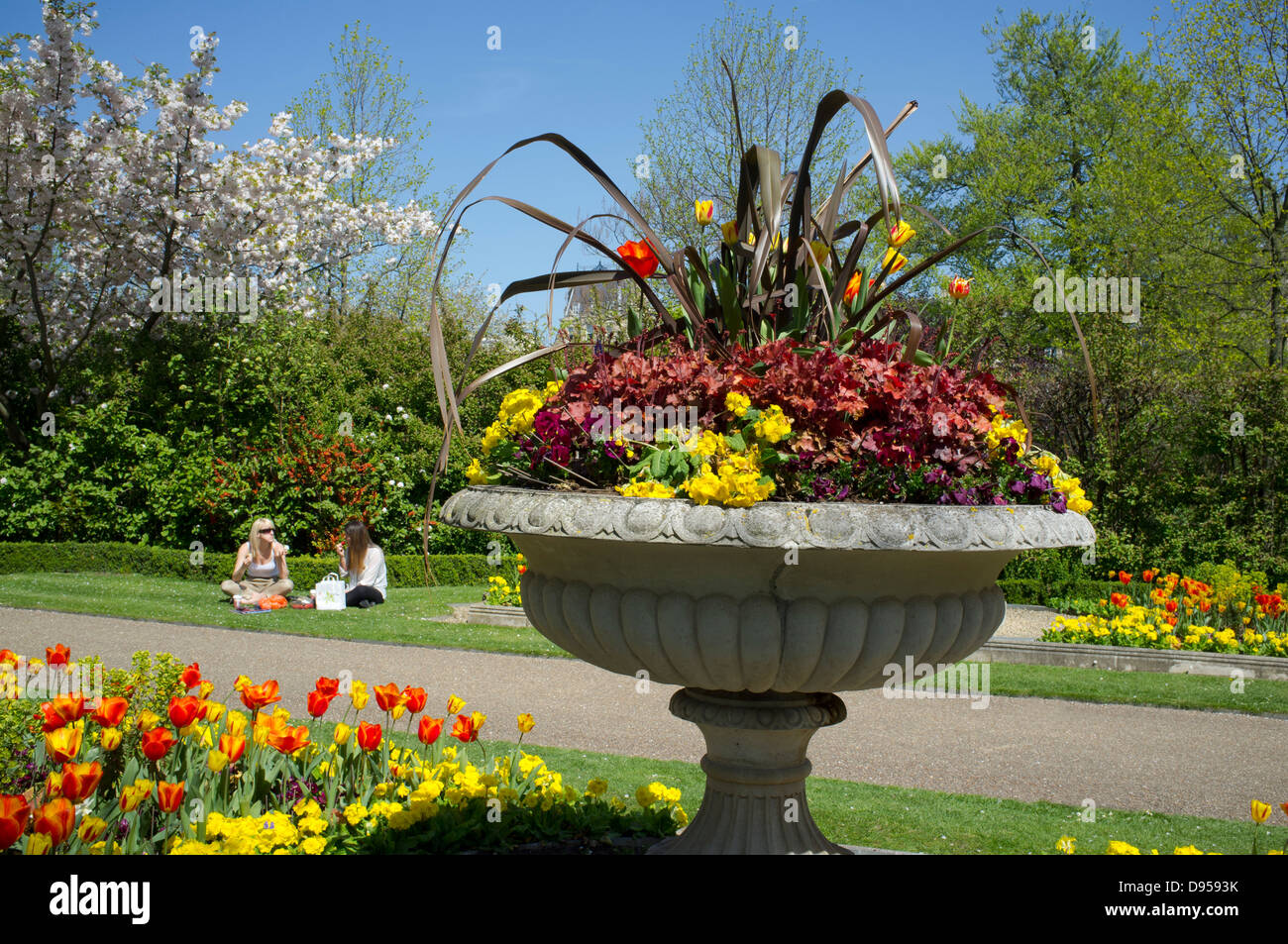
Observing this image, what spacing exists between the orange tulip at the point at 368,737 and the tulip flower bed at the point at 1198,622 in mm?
6630

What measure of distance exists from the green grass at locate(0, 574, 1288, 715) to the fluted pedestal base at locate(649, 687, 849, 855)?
4285 millimetres

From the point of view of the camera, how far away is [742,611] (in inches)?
94.4

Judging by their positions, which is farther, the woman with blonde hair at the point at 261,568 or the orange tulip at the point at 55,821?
the woman with blonde hair at the point at 261,568

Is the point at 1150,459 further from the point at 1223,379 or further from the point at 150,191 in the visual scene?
the point at 150,191

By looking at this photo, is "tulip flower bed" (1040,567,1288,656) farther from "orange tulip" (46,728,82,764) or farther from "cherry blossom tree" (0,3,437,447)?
"cherry blossom tree" (0,3,437,447)

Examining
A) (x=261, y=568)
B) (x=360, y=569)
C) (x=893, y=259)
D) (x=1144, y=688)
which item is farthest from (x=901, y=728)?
(x=261, y=568)

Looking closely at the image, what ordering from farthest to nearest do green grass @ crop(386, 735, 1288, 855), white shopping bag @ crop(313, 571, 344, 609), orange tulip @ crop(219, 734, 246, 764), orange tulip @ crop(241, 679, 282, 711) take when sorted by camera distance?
white shopping bag @ crop(313, 571, 344, 609)
green grass @ crop(386, 735, 1288, 855)
orange tulip @ crop(241, 679, 282, 711)
orange tulip @ crop(219, 734, 246, 764)

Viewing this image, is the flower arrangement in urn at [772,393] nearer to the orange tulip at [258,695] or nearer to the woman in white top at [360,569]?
the orange tulip at [258,695]

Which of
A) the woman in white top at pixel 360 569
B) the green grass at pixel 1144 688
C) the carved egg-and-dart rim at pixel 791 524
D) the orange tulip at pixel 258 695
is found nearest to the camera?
the carved egg-and-dart rim at pixel 791 524

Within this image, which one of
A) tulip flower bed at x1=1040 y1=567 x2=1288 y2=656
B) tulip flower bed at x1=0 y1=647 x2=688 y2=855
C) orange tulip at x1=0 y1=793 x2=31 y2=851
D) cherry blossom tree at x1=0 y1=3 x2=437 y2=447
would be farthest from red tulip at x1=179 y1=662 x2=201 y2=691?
cherry blossom tree at x1=0 y1=3 x2=437 y2=447

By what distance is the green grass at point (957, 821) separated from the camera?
3.94 m

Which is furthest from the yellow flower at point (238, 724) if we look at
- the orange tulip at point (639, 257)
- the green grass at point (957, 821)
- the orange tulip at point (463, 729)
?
the orange tulip at point (639, 257)

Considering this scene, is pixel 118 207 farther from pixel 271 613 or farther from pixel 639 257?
pixel 639 257

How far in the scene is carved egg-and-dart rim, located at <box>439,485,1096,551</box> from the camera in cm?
224
